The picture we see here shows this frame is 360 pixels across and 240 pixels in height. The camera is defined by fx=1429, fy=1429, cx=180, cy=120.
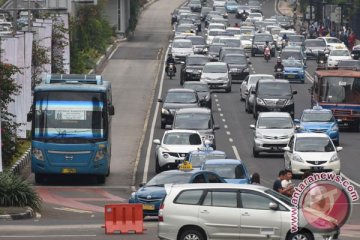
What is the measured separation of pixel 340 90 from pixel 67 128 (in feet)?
73.7

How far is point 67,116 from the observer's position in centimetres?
4084

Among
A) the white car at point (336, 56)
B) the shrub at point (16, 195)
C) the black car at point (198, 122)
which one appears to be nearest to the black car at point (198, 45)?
the white car at point (336, 56)

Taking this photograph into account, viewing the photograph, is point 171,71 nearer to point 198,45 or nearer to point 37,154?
point 198,45

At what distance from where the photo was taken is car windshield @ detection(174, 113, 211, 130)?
166ft

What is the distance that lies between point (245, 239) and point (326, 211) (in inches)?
262

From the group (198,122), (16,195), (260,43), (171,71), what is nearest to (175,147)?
(198,122)

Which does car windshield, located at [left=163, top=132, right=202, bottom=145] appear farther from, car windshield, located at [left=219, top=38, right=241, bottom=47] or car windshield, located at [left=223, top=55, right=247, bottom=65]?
car windshield, located at [left=219, top=38, right=241, bottom=47]

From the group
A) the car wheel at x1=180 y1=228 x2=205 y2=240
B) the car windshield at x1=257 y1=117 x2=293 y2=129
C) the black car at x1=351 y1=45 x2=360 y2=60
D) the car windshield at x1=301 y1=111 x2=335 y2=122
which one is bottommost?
the black car at x1=351 y1=45 x2=360 y2=60

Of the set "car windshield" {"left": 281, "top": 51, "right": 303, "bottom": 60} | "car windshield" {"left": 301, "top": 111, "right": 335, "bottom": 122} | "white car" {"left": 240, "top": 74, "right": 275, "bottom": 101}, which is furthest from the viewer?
"car windshield" {"left": 281, "top": 51, "right": 303, "bottom": 60}

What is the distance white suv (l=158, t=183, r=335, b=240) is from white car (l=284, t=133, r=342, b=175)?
18.4 m

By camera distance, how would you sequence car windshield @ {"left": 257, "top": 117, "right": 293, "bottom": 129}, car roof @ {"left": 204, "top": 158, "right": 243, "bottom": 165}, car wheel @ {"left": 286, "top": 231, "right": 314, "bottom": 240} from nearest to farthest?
car wheel @ {"left": 286, "top": 231, "right": 314, "bottom": 240}, car roof @ {"left": 204, "top": 158, "right": 243, "bottom": 165}, car windshield @ {"left": 257, "top": 117, "right": 293, "bottom": 129}

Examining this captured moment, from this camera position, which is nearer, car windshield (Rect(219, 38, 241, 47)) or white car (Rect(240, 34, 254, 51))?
car windshield (Rect(219, 38, 241, 47))

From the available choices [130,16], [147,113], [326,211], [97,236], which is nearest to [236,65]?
[147,113]

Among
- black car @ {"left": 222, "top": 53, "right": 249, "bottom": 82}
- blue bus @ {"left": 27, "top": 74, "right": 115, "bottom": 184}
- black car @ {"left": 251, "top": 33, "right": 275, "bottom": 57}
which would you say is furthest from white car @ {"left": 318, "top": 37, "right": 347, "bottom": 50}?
blue bus @ {"left": 27, "top": 74, "right": 115, "bottom": 184}
